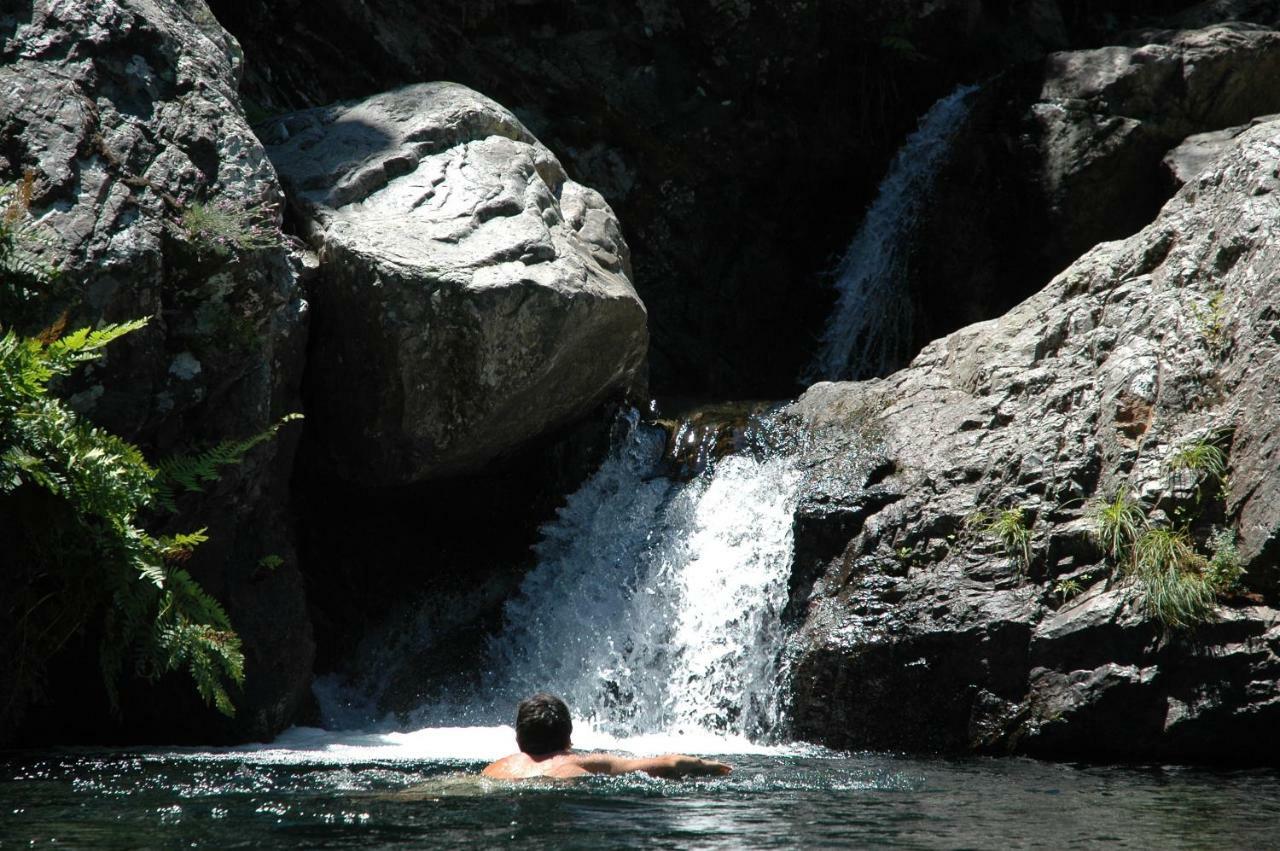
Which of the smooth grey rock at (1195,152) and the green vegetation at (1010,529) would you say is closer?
the green vegetation at (1010,529)

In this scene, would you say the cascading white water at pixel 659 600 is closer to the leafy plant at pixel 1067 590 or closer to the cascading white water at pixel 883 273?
the leafy plant at pixel 1067 590

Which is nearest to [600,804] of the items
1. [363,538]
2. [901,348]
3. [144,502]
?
[144,502]

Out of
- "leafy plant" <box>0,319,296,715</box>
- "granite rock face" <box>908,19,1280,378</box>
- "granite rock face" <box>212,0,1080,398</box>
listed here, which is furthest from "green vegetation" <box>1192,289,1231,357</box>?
"granite rock face" <box>212,0,1080,398</box>

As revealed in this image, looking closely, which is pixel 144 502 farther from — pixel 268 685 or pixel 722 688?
pixel 722 688

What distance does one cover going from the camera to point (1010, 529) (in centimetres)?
712

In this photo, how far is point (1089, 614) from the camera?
663cm

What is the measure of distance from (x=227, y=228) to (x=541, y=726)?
3.56m

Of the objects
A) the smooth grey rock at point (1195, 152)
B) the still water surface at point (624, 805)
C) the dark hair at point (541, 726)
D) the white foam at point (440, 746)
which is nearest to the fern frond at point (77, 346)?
the still water surface at point (624, 805)

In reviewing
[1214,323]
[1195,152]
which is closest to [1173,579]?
[1214,323]

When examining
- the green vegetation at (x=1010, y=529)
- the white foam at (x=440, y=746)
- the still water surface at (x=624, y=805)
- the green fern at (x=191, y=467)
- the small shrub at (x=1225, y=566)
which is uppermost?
the green fern at (x=191, y=467)

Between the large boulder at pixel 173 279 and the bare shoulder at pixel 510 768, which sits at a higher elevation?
the large boulder at pixel 173 279

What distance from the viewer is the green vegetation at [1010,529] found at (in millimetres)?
7031

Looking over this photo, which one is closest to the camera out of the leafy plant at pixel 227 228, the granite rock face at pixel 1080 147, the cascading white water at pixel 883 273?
the leafy plant at pixel 227 228

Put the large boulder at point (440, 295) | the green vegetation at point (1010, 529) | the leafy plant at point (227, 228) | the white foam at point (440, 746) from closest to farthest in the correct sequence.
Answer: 1. the white foam at point (440, 746)
2. the green vegetation at point (1010, 529)
3. the leafy plant at point (227, 228)
4. the large boulder at point (440, 295)
